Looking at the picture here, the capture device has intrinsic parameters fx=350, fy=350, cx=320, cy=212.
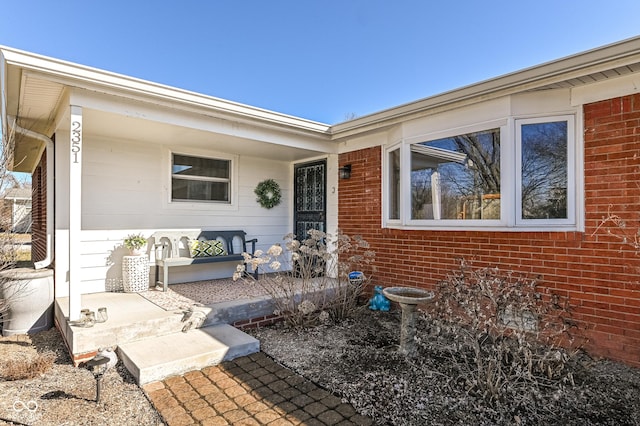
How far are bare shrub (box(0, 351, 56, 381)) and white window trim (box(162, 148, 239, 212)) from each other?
2.86 metres

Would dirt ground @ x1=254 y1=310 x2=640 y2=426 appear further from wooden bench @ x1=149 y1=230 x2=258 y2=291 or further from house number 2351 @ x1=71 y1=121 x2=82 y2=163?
house number 2351 @ x1=71 y1=121 x2=82 y2=163

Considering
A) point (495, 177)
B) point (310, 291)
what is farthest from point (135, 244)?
point (495, 177)

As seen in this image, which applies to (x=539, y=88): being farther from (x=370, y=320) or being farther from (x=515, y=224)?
(x=370, y=320)

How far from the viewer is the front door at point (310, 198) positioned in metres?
6.57

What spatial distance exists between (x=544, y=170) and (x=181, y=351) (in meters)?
4.15

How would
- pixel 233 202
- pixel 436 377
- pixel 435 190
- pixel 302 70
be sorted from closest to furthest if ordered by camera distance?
pixel 436 377 → pixel 435 190 → pixel 233 202 → pixel 302 70

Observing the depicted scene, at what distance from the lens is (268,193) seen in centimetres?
683

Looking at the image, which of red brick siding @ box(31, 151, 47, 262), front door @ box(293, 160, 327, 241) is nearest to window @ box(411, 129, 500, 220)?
front door @ box(293, 160, 327, 241)

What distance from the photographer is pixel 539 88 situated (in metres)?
3.61

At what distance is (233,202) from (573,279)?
518 cm

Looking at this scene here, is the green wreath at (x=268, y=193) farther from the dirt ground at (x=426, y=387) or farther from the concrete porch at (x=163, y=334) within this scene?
the dirt ground at (x=426, y=387)

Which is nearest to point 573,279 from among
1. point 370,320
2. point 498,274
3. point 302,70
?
point 498,274

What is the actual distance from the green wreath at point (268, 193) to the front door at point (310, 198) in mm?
410

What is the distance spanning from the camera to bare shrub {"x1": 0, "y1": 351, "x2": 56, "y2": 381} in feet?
9.86
